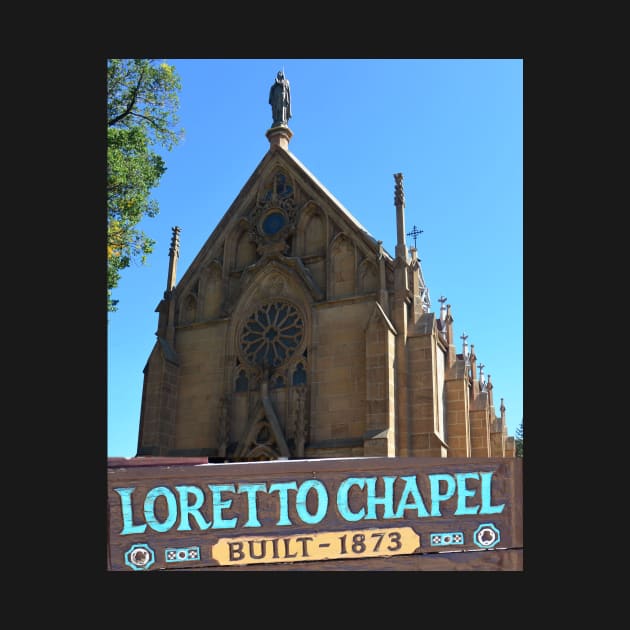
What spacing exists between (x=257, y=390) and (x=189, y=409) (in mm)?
2861

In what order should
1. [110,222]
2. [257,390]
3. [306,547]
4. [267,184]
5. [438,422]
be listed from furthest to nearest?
[267,184]
[257,390]
[438,422]
[110,222]
[306,547]

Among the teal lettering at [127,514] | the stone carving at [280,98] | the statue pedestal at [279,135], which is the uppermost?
the stone carving at [280,98]

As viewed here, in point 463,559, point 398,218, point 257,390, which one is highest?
point 398,218

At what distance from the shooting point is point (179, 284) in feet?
78.8

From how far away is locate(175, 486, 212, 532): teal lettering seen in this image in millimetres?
7922

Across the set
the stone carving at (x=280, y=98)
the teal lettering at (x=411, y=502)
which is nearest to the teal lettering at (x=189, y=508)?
the teal lettering at (x=411, y=502)

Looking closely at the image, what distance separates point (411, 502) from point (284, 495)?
5.31 feet

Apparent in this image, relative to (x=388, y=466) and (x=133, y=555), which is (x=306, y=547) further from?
(x=133, y=555)

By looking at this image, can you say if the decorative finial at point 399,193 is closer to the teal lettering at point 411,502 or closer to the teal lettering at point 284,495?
the teal lettering at point 411,502

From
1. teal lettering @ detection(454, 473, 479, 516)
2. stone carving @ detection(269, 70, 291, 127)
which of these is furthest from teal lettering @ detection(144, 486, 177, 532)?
stone carving @ detection(269, 70, 291, 127)

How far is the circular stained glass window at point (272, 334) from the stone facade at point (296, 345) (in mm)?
39

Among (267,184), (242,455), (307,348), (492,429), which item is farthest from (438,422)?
(492,429)

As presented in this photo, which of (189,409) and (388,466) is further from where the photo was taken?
(189,409)

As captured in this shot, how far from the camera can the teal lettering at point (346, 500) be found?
25.8 ft
